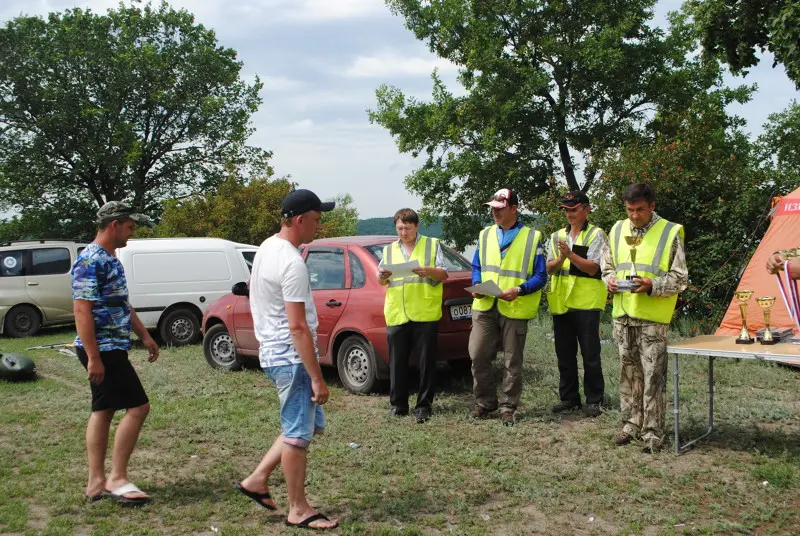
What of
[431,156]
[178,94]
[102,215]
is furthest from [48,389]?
[178,94]

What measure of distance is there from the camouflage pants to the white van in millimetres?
8434

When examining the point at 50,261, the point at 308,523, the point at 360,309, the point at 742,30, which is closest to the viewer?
the point at 308,523

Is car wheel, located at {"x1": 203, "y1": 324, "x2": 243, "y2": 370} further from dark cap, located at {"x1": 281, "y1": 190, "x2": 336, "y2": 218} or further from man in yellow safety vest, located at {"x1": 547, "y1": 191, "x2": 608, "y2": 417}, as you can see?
dark cap, located at {"x1": 281, "y1": 190, "x2": 336, "y2": 218}

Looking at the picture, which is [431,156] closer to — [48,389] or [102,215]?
[48,389]

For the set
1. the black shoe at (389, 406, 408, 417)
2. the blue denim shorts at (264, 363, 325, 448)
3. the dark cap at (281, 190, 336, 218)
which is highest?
the dark cap at (281, 190, 336, 218)

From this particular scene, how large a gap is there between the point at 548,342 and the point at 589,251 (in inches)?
170

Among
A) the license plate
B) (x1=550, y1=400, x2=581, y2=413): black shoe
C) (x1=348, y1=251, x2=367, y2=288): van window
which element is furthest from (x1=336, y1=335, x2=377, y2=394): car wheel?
(x1=550, y1=400, x2=581, y2=413): black shoe

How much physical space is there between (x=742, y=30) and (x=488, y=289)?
10.6 meters

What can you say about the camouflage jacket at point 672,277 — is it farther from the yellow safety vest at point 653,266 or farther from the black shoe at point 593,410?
the black shoe at point 593,410

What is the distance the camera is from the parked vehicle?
15.0 m

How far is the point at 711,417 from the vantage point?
5.99 m

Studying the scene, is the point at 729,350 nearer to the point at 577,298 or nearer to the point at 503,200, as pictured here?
the point at 577,298

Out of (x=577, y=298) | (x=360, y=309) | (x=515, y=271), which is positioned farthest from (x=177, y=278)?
(x=577, y=298)

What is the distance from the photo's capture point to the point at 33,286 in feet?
49.7
